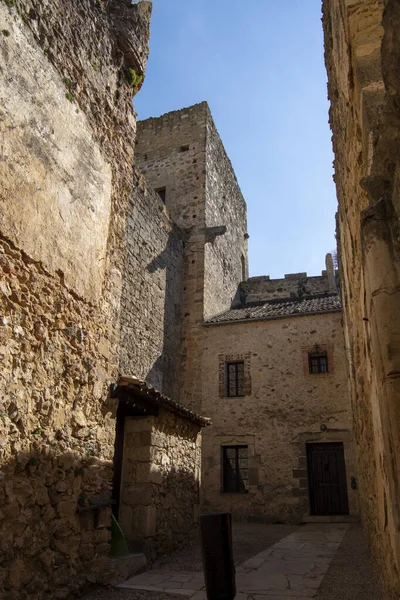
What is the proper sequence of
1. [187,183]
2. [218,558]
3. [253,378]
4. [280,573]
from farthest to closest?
[187,183]
[253,378]
[280,573]
[218,558]

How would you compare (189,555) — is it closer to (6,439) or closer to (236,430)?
(6,439)

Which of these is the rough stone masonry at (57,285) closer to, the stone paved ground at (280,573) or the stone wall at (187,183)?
the stone paved ground at (280,573)

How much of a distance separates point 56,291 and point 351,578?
14.7 ft

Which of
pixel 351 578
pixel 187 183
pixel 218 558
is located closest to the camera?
pixel 218 558

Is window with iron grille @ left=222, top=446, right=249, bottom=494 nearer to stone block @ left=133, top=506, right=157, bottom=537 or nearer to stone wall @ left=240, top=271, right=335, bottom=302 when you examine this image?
stone block @ left=133, top=506, right=157, bottom=537

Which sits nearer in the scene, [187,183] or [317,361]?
[317,361]

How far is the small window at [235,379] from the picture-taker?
14328 millimetres

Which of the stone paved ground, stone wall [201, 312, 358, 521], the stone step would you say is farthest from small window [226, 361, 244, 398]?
the stone paved ground

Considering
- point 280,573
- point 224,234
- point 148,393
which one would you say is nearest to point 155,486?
point 148,393

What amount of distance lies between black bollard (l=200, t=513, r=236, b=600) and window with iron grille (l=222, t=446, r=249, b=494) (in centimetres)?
1122

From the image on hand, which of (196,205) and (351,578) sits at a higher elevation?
(196,205)

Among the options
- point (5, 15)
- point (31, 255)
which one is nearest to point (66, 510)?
point (31, 255)

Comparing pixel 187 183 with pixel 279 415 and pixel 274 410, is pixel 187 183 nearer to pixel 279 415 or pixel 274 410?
pixel 274 410

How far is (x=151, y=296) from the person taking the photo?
13234 mm
